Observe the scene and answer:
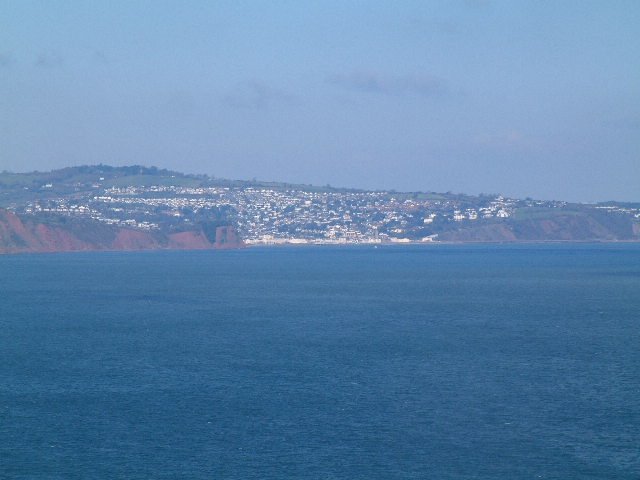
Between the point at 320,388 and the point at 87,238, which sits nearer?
the point at 320,388

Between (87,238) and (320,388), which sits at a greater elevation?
(320,388)

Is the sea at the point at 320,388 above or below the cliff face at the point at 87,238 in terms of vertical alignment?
above

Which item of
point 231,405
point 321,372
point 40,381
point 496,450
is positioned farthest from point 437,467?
point 40,381

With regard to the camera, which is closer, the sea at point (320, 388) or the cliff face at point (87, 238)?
the sea at point (320, 388)

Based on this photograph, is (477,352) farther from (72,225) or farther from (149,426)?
(72,225)

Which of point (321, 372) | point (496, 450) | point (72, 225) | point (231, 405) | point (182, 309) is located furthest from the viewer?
point (72, 225)
